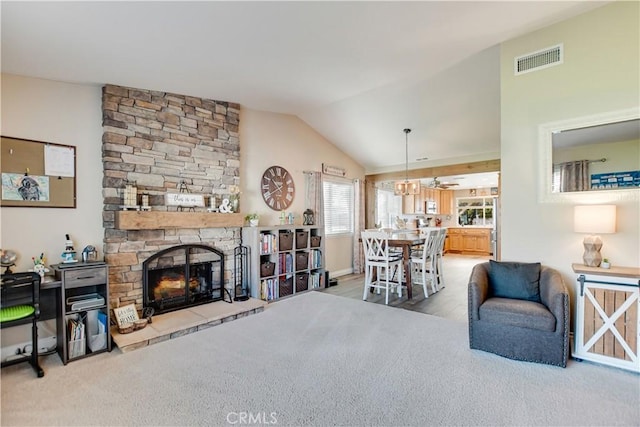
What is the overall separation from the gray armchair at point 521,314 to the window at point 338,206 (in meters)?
3.49

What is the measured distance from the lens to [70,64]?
284 centimetres

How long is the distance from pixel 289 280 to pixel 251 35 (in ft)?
11.7

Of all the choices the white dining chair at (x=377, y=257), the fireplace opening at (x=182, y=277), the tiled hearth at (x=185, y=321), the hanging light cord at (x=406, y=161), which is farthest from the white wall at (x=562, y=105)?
the fireplace opening at (x=182, y=277)

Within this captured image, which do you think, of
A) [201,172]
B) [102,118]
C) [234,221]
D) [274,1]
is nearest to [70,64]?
[102,118]

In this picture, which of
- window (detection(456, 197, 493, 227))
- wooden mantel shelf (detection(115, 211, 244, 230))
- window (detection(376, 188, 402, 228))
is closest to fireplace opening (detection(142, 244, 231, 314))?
wooden mantel shelf (detection(115, 211, 244, 230))

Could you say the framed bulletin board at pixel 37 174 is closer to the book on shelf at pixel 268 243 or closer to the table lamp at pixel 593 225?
the book on shelf at pixel 268 243

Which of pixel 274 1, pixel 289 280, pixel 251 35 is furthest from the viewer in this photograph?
pixel 289 280

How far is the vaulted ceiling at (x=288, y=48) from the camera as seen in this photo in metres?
2.34

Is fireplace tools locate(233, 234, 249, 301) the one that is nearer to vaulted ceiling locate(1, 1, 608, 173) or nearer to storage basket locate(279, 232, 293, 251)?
storage basket locate(279, 232, 293, 251)

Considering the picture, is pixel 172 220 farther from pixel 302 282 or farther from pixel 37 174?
pixel 302 282

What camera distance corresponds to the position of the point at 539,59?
315 cm

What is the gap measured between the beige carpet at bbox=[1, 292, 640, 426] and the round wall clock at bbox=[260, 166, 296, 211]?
241 cm

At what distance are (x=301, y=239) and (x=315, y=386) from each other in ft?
9.91

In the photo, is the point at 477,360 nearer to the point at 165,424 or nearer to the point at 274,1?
the point at 165,424
